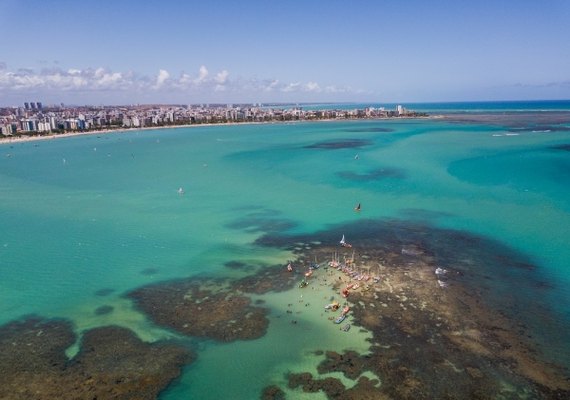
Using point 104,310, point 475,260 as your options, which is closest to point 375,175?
point 475,260

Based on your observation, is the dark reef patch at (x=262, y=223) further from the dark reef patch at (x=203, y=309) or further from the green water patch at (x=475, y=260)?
the dark reef patch at (x=203, y=309)

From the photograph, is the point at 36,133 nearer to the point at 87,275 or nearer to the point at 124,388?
the point at 87,275

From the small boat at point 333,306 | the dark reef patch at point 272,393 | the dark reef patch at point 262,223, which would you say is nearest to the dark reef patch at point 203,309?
the small boat at point 333,306

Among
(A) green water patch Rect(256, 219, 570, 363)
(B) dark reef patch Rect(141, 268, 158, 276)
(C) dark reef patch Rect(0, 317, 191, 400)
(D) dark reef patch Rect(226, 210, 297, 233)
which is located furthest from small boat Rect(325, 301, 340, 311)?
(D) dark reef patch Rect(226, 210, 297, 233)

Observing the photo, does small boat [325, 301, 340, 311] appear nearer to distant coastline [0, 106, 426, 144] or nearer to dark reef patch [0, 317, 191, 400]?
dark reef patch [0, 317, 191, 400]

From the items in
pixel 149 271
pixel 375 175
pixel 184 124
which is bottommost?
pixel 149 271

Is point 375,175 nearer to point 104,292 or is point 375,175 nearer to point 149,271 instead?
point 149,271
